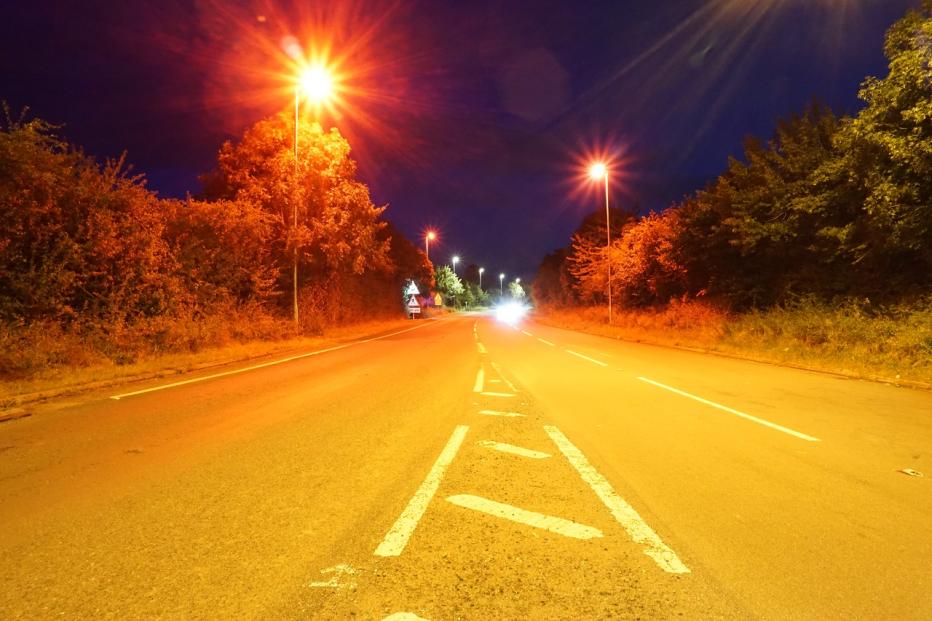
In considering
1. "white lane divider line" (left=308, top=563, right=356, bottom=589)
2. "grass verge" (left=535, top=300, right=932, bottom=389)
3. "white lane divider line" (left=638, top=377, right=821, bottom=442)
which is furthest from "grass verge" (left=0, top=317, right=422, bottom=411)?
"grass verge" (left=535, top=300, right=932, bottom=389)

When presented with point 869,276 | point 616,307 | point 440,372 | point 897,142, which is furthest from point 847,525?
point 616,307

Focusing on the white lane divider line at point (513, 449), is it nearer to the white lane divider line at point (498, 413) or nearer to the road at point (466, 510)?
the road at point (466, 510)

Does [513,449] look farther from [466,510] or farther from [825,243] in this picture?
[825,243]

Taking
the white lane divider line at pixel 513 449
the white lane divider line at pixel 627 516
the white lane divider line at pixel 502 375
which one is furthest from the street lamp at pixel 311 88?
the white lane divider line at pixel 627 516

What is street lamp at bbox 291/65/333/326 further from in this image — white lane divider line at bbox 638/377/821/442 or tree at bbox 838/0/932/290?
tree at bbox 838/0/932/290

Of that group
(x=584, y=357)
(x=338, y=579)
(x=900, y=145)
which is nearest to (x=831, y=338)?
(x=900, y=145)

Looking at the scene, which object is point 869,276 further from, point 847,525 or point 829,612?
point 829,612

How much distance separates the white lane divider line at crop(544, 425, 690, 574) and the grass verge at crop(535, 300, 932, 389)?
9157 mm

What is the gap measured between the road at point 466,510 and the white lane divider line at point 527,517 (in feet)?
0.08

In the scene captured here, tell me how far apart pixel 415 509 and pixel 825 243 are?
1782 centimetres

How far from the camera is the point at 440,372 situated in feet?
39.2

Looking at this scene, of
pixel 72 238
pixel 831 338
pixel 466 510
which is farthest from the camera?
pixel 831 338

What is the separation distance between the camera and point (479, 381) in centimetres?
1063

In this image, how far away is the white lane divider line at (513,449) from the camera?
17.8 ft
